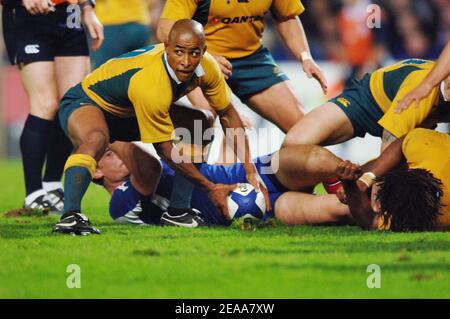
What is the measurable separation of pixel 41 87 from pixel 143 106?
2.19m

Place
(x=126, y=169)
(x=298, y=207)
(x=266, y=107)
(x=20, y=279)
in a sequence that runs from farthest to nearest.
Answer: (x=266, y=107) < (x=126, y=169) < (x=298, y=207) < (x=20, y=279)

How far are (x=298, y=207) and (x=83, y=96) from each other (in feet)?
5.68

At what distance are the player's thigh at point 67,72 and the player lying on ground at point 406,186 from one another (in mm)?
2987

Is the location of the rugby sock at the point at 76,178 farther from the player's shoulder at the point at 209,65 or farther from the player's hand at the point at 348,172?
the player's hand at the point at 348,172

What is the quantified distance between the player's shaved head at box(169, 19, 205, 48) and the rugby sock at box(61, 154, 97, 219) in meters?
0.98

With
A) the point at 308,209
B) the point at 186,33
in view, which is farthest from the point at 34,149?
the point at 308,209

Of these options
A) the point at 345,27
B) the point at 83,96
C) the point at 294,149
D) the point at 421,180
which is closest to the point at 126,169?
the point at 83,96

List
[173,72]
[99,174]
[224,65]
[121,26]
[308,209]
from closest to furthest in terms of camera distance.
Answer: [173,72] < [308,209] < [224,65] < [99,174] < [121,26]

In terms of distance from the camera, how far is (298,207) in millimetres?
7914

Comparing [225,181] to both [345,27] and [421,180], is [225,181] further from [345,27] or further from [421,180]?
[345,27]

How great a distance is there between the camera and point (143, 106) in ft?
23.9

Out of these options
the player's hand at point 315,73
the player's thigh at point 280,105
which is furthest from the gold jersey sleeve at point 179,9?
the player's hand at point 315,73

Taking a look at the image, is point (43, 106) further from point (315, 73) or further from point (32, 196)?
point (315, 73)

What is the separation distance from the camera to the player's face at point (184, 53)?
7.26 metres
